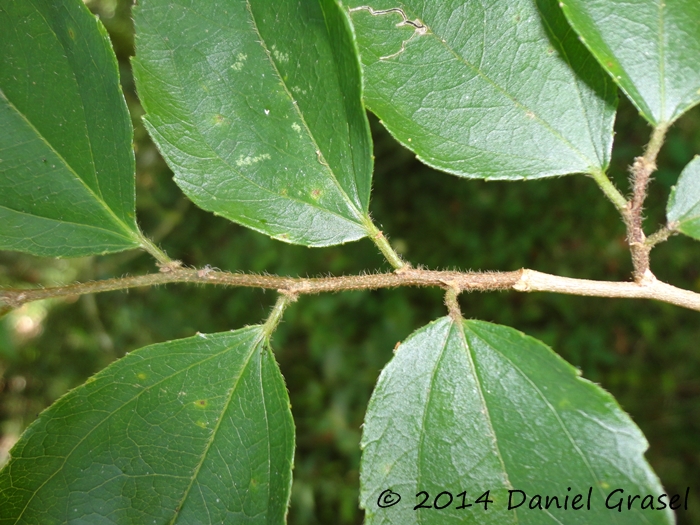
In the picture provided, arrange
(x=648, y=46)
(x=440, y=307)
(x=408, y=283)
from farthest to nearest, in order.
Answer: (x=440, y=307) → (x=408, y=283) → (x=648, y=46)

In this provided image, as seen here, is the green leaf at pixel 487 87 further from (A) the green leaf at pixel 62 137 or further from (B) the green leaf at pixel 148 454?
(B) the green leaf at pixel 148 454

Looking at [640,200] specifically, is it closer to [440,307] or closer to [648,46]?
[648,46]

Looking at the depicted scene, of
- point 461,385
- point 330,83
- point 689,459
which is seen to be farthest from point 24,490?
point 689,459

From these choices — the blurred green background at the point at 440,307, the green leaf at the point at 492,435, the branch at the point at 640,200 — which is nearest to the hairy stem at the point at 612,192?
the branch at the point at 640,200

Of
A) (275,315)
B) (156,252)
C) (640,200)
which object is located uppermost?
(640,200)

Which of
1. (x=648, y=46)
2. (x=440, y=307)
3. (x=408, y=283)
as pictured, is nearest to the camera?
(x=648, y=46)

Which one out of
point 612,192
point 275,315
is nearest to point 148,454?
point 275,315
